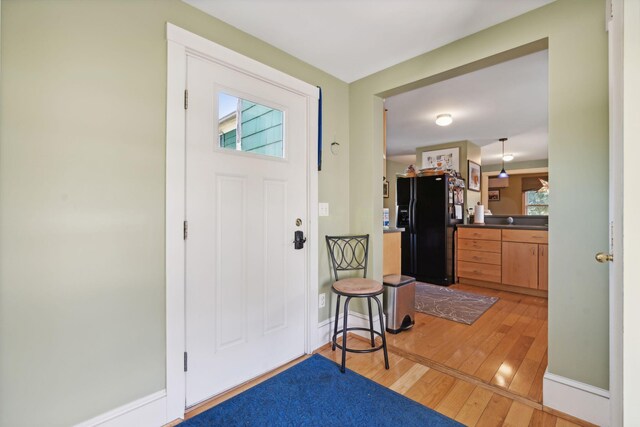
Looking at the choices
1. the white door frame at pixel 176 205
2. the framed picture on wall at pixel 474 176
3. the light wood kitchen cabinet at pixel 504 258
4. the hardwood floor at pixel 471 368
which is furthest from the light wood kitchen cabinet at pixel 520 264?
the white door frame at pixel 176 205

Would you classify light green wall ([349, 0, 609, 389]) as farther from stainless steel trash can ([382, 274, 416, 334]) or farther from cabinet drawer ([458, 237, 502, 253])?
cabinet drawer ([458, 237, 502, 253])

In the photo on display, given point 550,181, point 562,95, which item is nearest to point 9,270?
point 550,181

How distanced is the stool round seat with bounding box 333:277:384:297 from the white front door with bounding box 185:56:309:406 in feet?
1.01

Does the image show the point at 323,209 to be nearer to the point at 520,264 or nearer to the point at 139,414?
the point at 139,414

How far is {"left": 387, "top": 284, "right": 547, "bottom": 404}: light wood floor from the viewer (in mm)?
1874

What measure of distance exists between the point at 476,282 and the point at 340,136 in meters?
3.21

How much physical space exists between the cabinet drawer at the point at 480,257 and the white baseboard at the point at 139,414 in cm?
406

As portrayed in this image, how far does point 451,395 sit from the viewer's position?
5.67ft

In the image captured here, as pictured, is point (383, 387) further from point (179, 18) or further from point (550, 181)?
point (179, 18)

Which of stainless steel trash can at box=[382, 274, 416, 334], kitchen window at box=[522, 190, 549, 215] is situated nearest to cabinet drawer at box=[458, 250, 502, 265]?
stainless steel trash can at box=[382, 274, 416, 334]

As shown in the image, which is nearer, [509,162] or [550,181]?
[550,181]

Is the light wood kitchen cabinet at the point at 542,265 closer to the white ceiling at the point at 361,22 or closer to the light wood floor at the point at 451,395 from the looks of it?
the light wood floor at the point at 451,395
